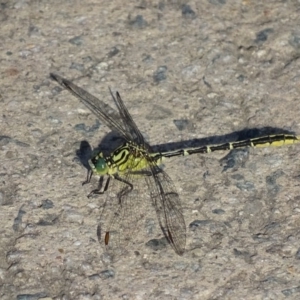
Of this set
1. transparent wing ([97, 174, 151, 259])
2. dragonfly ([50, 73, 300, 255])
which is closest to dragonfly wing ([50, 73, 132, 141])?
dragonfly ([50, 73, 300, 255])

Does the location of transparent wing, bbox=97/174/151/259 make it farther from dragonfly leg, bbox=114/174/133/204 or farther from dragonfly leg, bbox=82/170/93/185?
dragonfly leg, bbox=82/170/93/185

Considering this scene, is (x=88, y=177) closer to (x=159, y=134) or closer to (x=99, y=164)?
(x=99, y=164)

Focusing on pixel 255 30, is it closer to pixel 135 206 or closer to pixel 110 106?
pixel 110 106

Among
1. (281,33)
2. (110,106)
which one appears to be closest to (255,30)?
(281,33)

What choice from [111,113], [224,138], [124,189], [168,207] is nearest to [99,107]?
[111,113]

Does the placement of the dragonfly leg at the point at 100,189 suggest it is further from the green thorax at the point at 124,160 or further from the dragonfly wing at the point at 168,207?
the dragonfly wing at the point at 168,207

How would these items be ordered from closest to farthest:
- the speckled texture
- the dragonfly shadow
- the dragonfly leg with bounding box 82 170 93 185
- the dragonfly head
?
the speckled texture < the dragonfly head < the dragonfly leg with bounding box 82 170 93 185 < the dragonfly shadow
